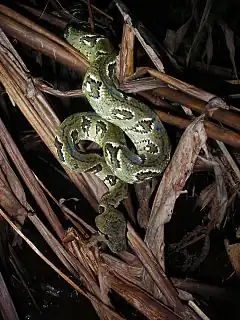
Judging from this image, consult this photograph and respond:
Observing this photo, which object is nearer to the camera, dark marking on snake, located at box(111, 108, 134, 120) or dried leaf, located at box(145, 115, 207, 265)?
dried leaf, located at box(145, 115, 207, 265)

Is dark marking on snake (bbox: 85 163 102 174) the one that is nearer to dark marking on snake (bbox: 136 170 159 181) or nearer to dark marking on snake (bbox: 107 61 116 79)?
dark marking on snake (bbox: 136 170 159 181)

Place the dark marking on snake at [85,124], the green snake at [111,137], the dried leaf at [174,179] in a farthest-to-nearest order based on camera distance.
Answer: the dark marking on snake at [85,124] → the green snake at [111,137] → the dried leaf at [174,179]

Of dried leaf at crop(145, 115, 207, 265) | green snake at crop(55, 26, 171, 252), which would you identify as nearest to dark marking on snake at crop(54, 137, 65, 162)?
green snake at crop(55, 26, 171, 252)

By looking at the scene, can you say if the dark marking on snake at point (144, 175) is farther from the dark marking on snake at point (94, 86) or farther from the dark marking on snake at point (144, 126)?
the dark marking on snake at point (94, 86)

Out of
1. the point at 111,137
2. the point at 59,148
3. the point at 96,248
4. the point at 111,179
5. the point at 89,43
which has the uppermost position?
the point at 89,43

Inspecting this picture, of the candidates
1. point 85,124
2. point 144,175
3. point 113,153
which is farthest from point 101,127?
point 144,175

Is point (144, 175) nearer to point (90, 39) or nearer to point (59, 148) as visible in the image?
point (59, 148)

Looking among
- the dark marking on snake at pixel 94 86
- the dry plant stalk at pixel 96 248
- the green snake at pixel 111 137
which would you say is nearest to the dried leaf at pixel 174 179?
the dry plant stalk at pixel 96 248

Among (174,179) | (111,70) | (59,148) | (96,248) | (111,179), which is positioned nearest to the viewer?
(174,179)
